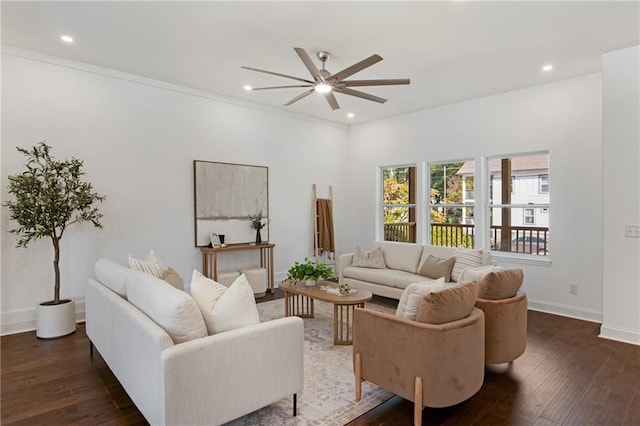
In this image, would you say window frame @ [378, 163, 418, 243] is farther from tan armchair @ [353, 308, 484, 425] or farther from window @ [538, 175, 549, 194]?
tan armchair @ [353, 308, 484, 425]

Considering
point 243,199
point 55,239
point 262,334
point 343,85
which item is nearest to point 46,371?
point 55,239

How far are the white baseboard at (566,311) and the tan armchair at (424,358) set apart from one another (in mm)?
3130

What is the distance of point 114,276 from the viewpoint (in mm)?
2904

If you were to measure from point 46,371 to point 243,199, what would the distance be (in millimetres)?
3489

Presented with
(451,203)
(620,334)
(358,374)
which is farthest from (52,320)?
(620,334)

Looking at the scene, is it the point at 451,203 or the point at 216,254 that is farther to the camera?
the point at 451,203

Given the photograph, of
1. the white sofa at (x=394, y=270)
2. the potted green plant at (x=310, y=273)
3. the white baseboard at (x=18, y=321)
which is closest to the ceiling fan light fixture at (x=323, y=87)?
the potted green plant at (x=310, y=273)

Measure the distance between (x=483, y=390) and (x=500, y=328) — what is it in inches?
19.7

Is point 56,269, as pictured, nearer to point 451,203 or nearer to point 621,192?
point 451,203

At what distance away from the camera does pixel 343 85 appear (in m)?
3.78

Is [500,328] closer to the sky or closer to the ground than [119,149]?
closer to the ground

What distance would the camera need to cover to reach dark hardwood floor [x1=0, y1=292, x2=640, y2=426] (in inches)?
94.7

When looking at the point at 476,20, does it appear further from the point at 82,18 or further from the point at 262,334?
the point at 82,18

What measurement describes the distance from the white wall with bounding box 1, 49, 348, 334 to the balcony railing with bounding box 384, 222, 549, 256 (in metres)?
2.45
